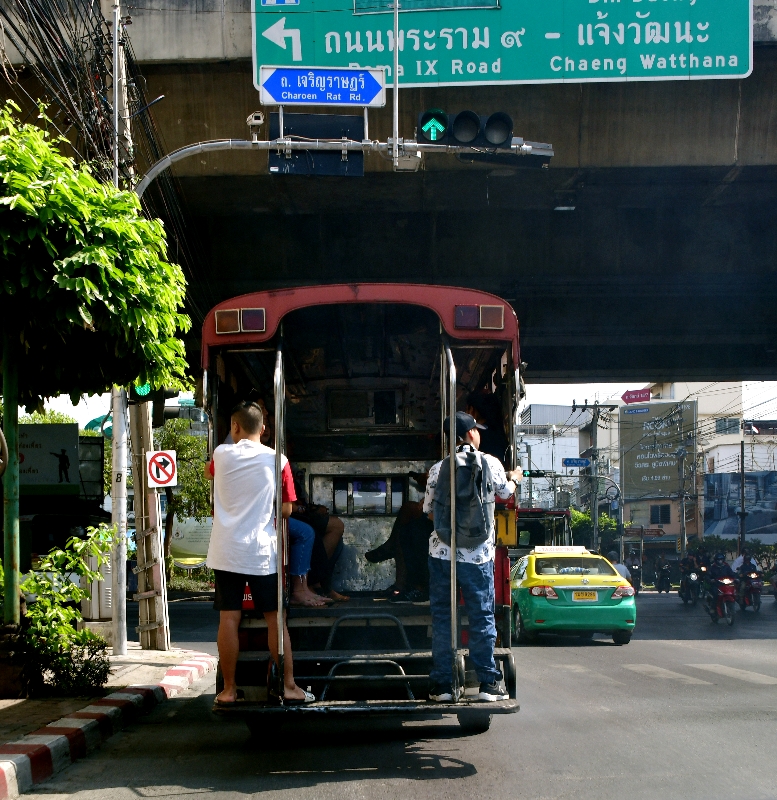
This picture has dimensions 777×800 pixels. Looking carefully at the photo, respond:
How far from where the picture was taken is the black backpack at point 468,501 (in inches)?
252

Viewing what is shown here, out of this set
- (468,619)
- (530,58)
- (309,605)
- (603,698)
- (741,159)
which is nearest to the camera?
(468,619)

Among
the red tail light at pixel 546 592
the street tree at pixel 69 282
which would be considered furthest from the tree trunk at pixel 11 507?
the red tail light at pixel 546 592

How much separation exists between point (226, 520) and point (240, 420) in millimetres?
606

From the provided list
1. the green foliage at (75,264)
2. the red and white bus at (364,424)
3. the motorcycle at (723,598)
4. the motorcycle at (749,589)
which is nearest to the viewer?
the red and white bus at (364,424)

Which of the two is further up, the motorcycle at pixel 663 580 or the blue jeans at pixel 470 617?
the blue jeans at pixel 470 617

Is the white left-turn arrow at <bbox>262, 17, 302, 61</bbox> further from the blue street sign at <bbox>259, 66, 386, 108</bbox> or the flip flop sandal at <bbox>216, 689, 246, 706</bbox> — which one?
the flip flop sandal at <bbox>216, 689, 246, 706</bbox>

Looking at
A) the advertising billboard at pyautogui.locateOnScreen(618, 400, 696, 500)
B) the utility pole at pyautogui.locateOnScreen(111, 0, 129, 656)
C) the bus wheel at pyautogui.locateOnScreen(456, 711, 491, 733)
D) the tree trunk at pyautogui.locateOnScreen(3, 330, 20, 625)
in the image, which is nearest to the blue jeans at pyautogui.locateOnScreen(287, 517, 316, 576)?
the bus wheel at pyautogui.locateOnScreen(456, 711, 491, 733)

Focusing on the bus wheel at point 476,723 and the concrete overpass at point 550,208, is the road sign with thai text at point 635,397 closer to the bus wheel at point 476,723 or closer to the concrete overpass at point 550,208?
the concrete overpass at point 550,208

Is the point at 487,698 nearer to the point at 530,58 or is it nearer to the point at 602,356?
the point at 530,58

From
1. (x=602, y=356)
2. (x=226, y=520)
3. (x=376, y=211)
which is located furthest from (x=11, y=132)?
(x=602, y=356)

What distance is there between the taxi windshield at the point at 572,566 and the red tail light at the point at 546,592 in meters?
0.44

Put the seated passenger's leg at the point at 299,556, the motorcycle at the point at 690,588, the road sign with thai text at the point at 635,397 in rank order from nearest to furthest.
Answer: the seated passenger's leg at the point at 299,556
the motorcycle at the point at 690,588
the road sign with thai text at the point at 635,397

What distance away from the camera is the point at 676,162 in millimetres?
14508

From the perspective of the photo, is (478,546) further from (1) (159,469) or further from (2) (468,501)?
(1) (159,469)
